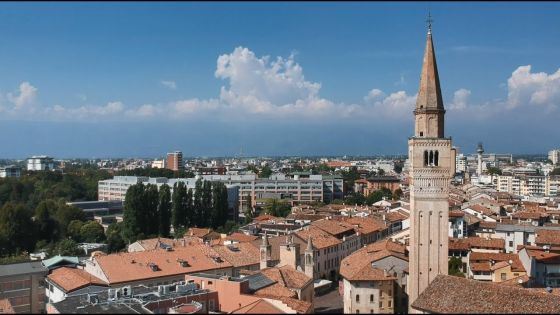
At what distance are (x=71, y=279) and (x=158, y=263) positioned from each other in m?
6.07

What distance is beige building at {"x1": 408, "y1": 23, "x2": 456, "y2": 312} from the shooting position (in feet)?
107

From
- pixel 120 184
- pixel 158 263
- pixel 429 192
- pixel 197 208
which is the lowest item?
pixel 158 263

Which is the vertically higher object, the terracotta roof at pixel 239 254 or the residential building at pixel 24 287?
the terracotta roof at pixel 239 254

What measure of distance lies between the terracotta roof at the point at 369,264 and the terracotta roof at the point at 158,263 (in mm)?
9336

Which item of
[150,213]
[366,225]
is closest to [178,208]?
[150,213]

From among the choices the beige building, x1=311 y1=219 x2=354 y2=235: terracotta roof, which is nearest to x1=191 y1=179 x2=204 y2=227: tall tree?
x1=311 y1=219 x2=354 y2=235: terracotta roof

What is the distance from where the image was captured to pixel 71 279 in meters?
37.0

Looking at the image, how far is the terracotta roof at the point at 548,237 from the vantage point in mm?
50750

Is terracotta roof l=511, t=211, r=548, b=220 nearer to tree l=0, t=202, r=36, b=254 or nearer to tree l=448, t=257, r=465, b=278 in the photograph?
tree l=448, t=257, r=465, b=278

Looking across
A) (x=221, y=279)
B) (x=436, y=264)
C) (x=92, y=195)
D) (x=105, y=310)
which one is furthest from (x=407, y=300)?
(x=92, y=195)

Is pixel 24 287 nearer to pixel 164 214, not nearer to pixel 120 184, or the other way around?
pixel 164 214

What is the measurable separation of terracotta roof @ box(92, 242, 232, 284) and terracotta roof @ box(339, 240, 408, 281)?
9.34 m

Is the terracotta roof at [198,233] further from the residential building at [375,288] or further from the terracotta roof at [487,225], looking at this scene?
the terracotta roof at [487,225]

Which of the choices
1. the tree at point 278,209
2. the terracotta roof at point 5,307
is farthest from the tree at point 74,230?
the terracotta roof at point 5,307
